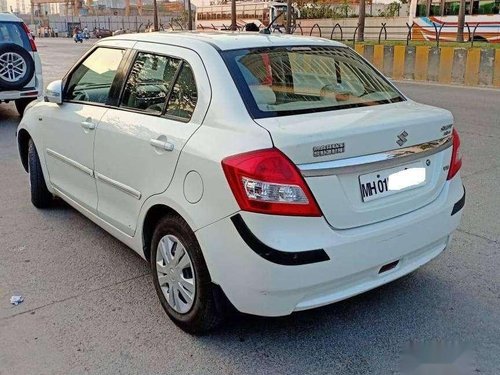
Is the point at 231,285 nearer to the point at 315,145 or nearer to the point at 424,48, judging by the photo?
the point at 315,145

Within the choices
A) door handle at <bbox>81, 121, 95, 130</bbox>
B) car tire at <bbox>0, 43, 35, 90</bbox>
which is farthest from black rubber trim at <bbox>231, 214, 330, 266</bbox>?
car tire at <bbox>0, 43, 35, 90</bbox>

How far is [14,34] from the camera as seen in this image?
989 centimetres

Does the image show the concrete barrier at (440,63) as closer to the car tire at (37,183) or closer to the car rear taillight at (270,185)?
the car tire at (37,183)

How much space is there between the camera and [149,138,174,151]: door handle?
2.88 m

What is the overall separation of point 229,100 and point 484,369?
6.18 ft

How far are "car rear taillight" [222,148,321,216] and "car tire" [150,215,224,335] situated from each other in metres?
0.46

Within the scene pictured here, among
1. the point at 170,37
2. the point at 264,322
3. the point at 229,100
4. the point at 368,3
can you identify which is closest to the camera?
the point at 229,100

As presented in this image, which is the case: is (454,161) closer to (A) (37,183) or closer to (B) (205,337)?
(B) (205,337)

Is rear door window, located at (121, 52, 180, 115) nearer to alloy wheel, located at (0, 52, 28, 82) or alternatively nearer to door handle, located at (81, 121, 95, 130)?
door handle, located at (81, 121, 95, 130)

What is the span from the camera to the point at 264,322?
3.04m

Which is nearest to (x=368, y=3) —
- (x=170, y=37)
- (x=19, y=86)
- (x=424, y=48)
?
(x=424, y=48)

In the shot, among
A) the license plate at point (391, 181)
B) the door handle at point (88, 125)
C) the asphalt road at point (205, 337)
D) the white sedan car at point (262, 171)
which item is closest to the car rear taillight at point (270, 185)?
the white sedan car at point (262, 171)

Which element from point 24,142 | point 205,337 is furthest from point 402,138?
point 24,142

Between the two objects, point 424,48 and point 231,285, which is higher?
point 424,48
